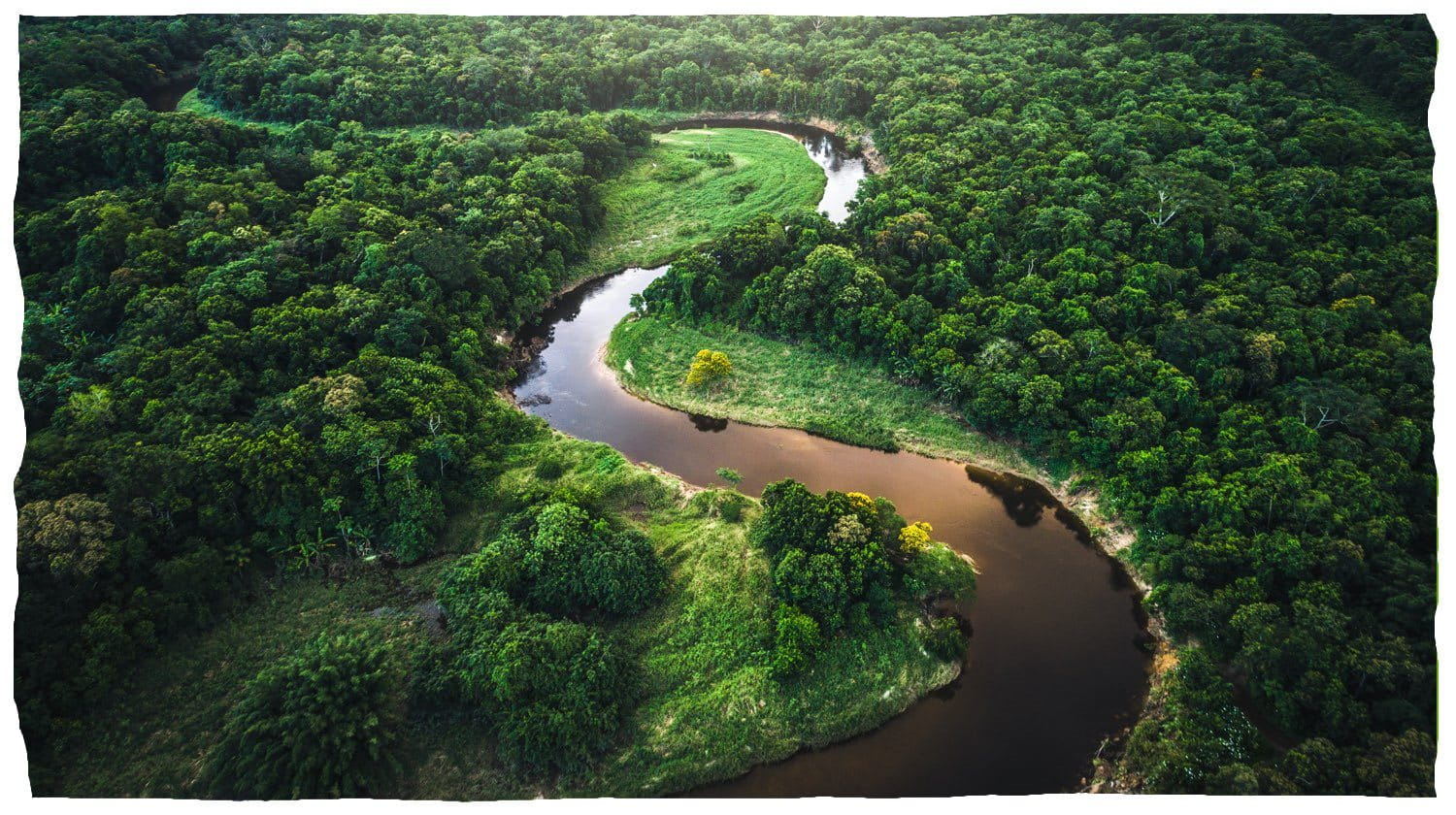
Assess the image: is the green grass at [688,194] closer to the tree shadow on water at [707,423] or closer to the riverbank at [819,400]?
the riverbank at [819,400]

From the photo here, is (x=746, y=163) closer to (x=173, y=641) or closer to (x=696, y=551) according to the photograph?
(x=696, y=551)

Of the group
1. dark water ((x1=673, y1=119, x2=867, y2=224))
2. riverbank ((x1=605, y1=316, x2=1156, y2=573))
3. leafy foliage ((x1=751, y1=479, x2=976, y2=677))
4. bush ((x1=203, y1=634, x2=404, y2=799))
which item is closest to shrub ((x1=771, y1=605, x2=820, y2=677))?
leafy foliage ((x1=751, y1=479, x2=976, y2=677))

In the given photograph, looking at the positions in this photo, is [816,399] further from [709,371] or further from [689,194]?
[689,194]

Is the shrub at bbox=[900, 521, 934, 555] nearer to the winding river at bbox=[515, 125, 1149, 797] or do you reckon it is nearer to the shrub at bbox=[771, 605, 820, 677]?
the winding river at bbox=[515, 125, 1149, 797]

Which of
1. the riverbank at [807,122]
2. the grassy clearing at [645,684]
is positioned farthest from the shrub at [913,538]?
the riverbank at [807,122]

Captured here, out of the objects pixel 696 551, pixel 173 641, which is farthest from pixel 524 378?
pixel 173 641
